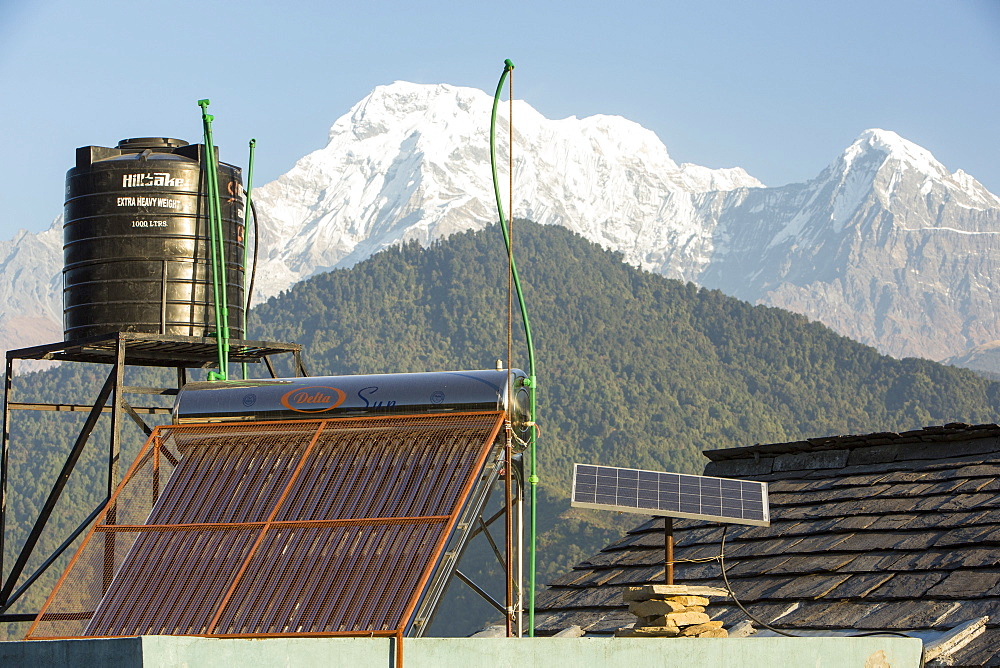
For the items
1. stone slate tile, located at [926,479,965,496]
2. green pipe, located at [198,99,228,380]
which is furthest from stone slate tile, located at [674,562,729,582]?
green pipe, located at [198,99,228,380]

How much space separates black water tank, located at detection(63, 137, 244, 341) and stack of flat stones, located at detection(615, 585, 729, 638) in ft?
22.9

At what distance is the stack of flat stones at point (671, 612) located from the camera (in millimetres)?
8633

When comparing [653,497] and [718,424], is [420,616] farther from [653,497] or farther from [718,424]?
[718,424]

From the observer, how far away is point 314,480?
31.1ft

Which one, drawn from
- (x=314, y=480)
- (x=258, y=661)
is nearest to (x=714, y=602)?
(x=314, y=480)

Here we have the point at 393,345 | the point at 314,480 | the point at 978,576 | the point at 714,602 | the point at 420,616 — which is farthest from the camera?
the point at 393,345

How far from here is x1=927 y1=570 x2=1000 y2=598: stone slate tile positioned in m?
10.6

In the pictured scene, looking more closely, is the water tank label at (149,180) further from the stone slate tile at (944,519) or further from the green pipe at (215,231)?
the stone slate tile at (944,519)

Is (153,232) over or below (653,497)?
over

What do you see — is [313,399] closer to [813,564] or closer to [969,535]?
[813,564]

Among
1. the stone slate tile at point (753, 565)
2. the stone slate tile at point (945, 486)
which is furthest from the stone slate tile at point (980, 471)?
the stone slate tile at point (753, 565)

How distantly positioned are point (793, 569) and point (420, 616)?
4.96m

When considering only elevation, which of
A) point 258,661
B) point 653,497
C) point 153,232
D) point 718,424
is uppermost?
point 718,424

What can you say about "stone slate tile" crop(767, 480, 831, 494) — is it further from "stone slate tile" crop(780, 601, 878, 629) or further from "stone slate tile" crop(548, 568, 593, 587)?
"stone slate tile" crop(780, 601, 878, 629)
